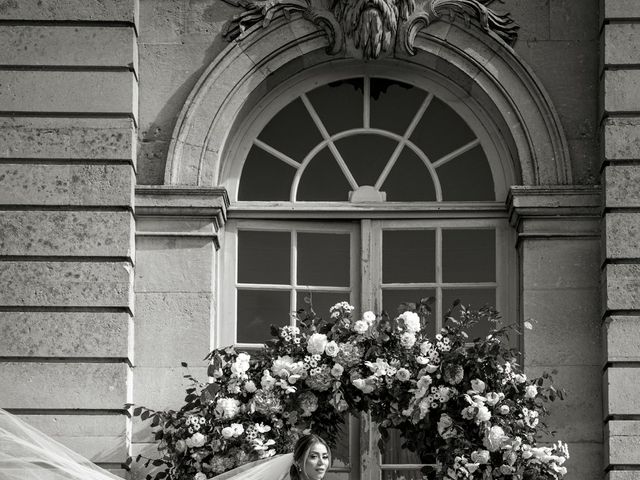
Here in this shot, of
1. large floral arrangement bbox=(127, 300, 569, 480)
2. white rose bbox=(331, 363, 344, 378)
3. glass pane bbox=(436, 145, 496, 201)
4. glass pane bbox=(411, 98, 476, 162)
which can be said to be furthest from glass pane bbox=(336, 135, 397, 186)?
white rose bbox=(331, 363, 344, 378)

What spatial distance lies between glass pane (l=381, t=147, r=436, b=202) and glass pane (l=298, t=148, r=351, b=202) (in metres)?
0.31

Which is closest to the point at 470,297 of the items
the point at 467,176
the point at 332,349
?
the point at 467,176

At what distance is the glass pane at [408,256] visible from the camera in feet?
42.9

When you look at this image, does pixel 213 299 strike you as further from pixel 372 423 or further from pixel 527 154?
pixel 527 154

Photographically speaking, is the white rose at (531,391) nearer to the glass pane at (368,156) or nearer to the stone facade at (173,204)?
the stone facade at (173,204)

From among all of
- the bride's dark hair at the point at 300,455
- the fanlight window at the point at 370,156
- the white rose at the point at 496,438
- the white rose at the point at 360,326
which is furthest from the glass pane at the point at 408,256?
the bride's dark hair at the point at 300,455

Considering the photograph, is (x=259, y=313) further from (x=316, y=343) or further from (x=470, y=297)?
(x=470, y=297)

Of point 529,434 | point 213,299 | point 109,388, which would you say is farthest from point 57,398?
point 529,434

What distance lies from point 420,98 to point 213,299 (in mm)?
2170

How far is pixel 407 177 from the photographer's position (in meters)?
13.2

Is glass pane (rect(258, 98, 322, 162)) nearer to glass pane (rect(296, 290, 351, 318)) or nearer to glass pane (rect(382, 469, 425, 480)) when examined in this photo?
glass pane (rect(296, 290, 351, 318))

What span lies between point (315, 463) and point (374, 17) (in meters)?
4.02

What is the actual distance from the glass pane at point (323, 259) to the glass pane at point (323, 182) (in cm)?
28

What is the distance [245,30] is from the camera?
512 inches
